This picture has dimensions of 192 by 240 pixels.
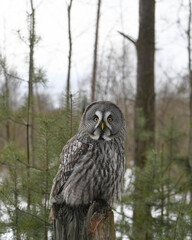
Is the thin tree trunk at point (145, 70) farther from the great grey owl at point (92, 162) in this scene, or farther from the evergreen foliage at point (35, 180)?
the great grey owl at point (92, 162)

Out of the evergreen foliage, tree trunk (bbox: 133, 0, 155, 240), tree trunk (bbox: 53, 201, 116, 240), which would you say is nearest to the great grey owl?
tree trunk (bbox: 53, 201, 116, 240)

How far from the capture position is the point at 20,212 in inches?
86.1

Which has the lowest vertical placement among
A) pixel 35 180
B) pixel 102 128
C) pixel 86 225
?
pixel 86 225

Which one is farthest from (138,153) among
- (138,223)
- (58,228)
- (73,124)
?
(58,228)

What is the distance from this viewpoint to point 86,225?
1.68 m

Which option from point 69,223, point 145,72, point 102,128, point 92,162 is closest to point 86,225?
point 69,223

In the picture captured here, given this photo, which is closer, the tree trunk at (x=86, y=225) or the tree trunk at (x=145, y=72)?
the tree trunk at (x=86, y=225)

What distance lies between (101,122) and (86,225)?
0.70 m

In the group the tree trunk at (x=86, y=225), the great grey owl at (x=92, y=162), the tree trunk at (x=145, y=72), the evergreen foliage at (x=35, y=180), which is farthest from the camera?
the tree trunk at (x=145, y=72)

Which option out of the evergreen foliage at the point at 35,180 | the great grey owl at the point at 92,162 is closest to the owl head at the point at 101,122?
the great grey owl at the point at 92,162

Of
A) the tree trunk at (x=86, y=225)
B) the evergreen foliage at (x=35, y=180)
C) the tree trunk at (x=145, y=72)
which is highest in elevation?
the tree trunk at (x=145, y=72)

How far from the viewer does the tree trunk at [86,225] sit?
163 cm

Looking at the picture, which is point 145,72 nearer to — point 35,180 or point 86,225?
point 35,180

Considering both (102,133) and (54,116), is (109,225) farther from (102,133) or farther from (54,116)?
(54,116)
